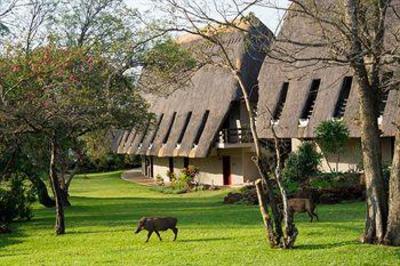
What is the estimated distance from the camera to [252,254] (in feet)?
36.4

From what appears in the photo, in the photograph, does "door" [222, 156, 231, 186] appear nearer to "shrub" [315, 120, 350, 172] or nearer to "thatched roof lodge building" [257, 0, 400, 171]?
"thatched roof lodge building" [257, 0, 400, 171]

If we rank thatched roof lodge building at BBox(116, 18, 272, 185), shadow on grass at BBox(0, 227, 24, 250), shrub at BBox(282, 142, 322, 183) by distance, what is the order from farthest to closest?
thatched roof lodge building at BBox(116, 18, 272, 185) < shrub at BBox(282, 142, 322, 183) < shadow on grass at BBox(0, 227, 24, 250)

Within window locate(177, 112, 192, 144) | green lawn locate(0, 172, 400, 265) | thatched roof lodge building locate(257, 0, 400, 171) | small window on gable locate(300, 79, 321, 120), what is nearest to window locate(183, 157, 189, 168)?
window locate(177, 112, 192, 144)

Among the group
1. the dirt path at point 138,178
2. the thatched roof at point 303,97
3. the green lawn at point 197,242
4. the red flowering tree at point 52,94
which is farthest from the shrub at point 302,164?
the dirt path at point 138,178

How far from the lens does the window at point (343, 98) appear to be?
2647 centimetres

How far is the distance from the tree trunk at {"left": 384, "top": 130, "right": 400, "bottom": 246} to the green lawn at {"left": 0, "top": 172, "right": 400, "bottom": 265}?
0.32 metres

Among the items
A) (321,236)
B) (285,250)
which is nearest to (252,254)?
(285,250)

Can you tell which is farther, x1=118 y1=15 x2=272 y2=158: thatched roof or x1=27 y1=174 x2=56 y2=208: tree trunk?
x1=118 y1=15 x2=272 y2=158: thatched roof

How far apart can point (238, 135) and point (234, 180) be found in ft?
8.94

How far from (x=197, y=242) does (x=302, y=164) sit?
40.8 ft

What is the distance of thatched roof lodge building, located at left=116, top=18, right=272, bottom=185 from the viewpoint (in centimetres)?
3350

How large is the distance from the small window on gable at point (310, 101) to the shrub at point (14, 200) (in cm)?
1215

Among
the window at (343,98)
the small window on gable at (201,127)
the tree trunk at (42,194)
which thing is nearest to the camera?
the tree trunk at (42,194)

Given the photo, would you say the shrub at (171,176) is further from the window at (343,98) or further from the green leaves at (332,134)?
the green leaves at (332,134)
